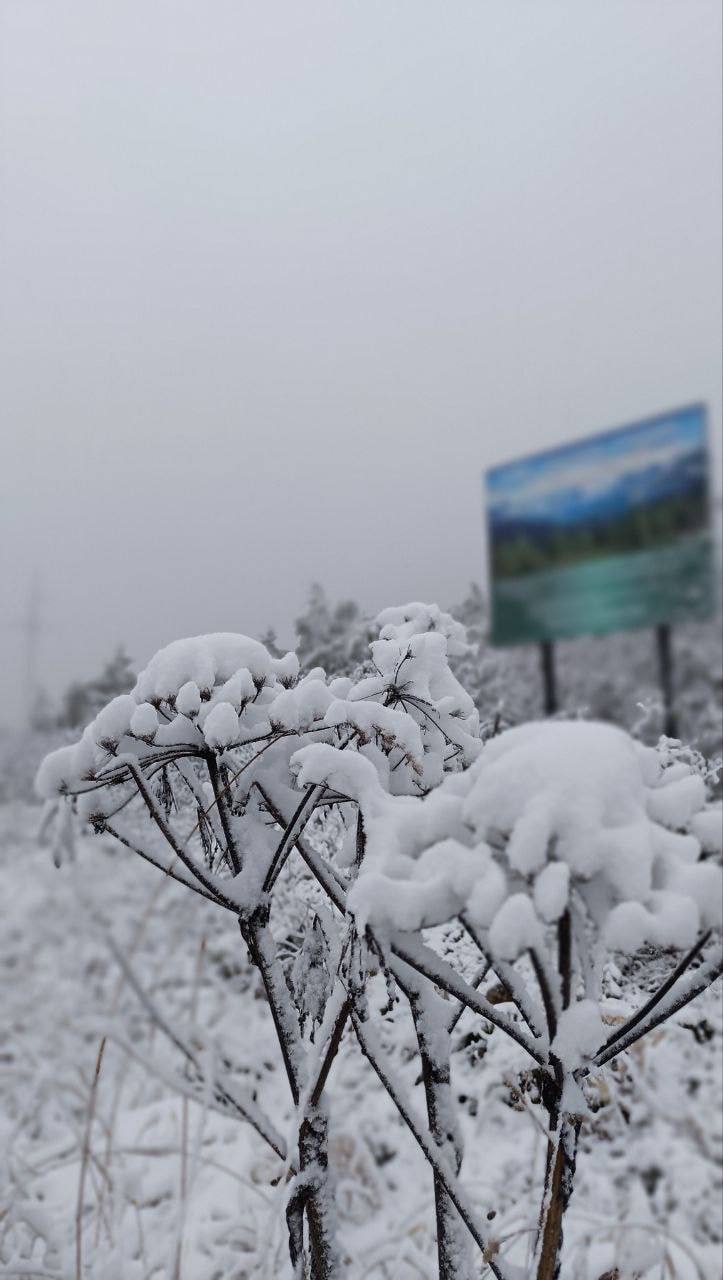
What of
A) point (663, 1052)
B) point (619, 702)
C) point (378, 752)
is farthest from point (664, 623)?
point (378, 752)

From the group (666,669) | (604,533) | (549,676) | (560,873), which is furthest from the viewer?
(604,533)

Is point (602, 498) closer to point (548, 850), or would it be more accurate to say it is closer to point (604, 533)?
point (604, 533)

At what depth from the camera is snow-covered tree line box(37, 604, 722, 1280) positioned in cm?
100

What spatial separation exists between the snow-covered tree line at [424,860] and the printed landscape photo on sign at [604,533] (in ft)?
34.4

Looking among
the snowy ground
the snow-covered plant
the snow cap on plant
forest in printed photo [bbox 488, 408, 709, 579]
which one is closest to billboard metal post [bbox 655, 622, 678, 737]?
forest in printed photo [bbox 488, 408, 709, 579]

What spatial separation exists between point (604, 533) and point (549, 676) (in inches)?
104

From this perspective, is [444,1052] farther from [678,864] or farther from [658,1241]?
[658,1241]

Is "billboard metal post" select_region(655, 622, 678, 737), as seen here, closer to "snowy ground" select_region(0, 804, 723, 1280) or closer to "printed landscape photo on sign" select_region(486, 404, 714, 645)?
"printed landscape photo on sign" select_region(486, 404, 714, 645)

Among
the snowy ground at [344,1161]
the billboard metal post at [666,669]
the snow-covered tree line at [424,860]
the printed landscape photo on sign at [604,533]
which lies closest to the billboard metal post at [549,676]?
the printed landscape photo on sign at [604,533]

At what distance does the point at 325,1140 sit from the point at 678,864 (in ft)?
2.85

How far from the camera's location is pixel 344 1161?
3.43 meters

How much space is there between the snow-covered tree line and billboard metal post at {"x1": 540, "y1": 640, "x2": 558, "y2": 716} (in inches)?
364

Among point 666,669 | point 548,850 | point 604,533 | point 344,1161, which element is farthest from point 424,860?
point 604,533

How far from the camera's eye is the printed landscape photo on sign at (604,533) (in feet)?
38.6
